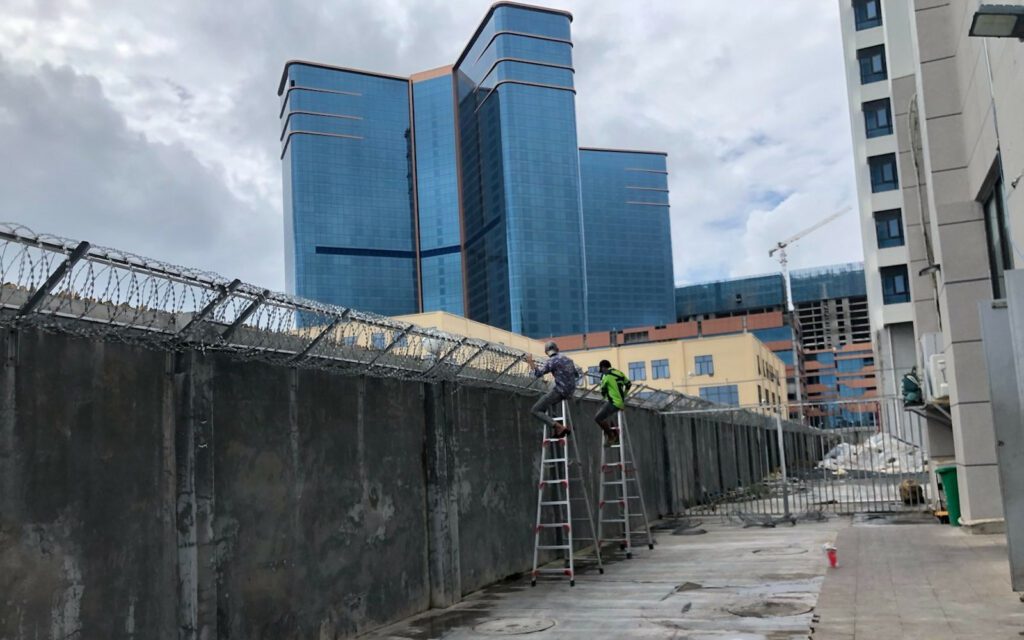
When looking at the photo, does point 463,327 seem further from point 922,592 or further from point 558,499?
point 922,592

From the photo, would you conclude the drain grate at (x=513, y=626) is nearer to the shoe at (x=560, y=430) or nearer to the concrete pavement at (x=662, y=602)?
the concrete pavement at (x=662, y=602)

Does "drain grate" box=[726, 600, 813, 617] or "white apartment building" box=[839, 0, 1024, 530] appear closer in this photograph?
"drain grate" box=[726, 600, 813, 617]

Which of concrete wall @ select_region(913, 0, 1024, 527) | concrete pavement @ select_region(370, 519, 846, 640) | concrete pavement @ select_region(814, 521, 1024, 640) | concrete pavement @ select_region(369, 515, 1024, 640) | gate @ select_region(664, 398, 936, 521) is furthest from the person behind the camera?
gate @ select_region(664, 398, 936, 521)

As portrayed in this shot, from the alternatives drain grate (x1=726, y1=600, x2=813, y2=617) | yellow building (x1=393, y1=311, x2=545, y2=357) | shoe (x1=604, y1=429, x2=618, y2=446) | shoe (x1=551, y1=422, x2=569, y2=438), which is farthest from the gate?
yellow building (x1=393, y1=311, x2=545, y2=357)

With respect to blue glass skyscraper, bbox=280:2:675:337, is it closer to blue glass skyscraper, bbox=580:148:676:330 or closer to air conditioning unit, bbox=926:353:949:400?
blue glass skyscraper, bbox=580:148:676:330

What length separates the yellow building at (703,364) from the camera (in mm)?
64250

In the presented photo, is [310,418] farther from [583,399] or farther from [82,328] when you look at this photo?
[583,399]

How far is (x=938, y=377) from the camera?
13.7 metres

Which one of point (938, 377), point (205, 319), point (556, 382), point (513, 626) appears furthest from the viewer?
point (938, 377)

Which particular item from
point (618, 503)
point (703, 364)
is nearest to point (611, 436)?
point (618, 503)

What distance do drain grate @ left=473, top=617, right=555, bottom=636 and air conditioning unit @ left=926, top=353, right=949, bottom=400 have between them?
869 cm

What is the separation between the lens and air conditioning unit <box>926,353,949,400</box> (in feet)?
44.5

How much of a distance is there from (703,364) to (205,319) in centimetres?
6273

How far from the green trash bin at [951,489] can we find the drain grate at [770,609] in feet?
23.5
